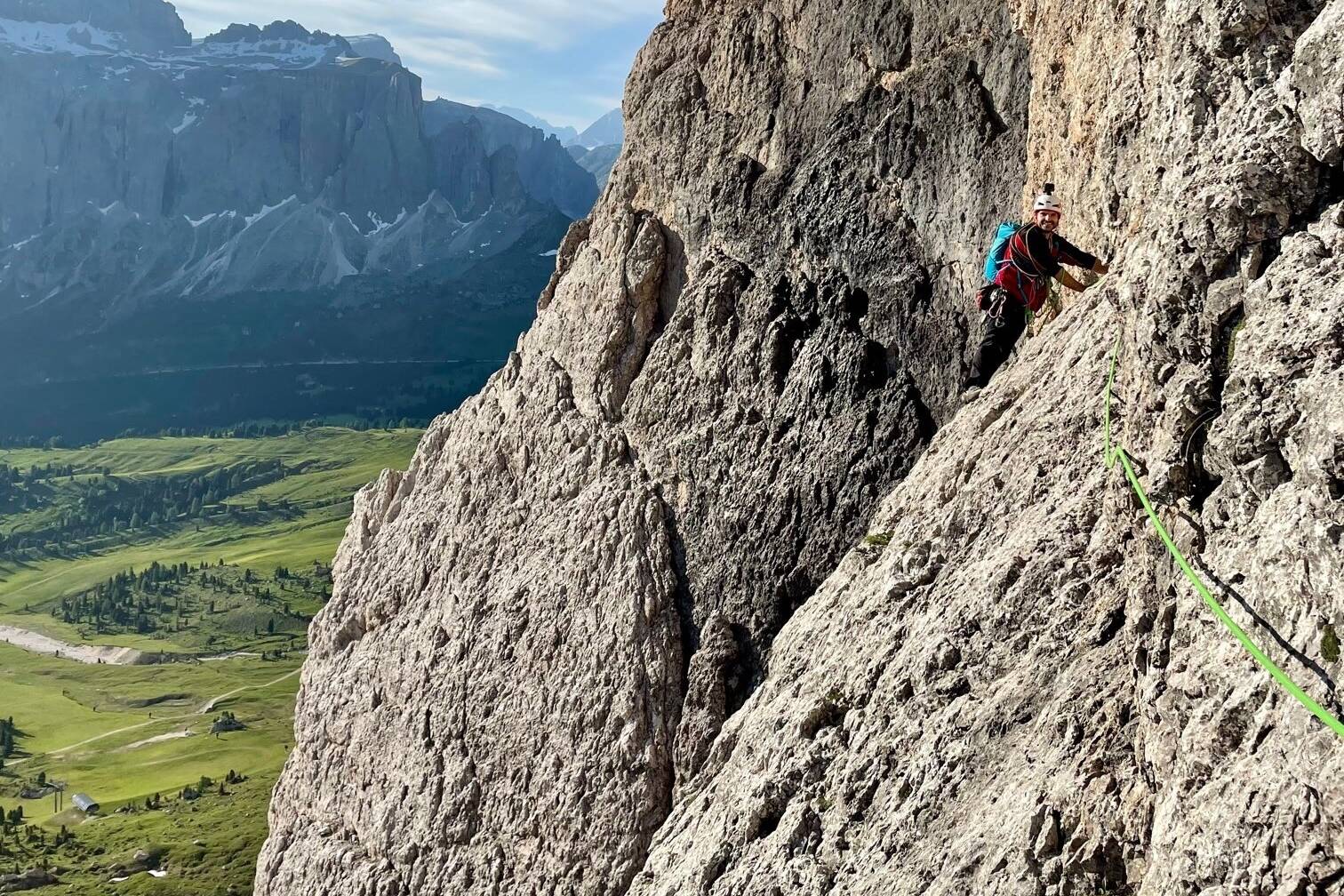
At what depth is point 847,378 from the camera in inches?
970

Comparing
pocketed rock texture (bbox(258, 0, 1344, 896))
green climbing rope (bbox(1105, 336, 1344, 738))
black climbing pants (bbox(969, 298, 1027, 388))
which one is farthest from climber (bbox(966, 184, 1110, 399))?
green climbing rope (bbox(1105, 336, 1344, 738))

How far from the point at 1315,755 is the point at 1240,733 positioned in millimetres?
1005

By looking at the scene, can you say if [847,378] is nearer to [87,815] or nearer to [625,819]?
[625,819]

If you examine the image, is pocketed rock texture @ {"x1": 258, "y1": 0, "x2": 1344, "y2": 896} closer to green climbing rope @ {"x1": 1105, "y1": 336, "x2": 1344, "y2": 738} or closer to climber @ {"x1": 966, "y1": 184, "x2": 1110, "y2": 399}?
green climbing rope @ {"x1": 1105, "y1": 336, "x2": 1344, "y2": 738}

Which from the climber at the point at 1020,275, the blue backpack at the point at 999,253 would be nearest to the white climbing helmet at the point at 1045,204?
the climber at the point at 1020,275

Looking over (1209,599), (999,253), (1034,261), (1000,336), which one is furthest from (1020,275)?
(1209,599)

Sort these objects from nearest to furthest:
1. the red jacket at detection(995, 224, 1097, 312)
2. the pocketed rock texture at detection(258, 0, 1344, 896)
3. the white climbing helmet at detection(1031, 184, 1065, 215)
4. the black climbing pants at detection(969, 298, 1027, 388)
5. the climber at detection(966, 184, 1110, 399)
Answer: the pocketed rock texture at detection(258, 0, 1344, 896)
the red jacket at detection(995, 224, 1097, 312)
the climber at detection(966, 184, 1110, 399)
the white climbing helmet at detection(1031, 184, 1065, 215)
the black climbing pants at detection(969, 298, 1027, 388)

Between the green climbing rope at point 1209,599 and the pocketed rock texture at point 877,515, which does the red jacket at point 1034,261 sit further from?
the green climbing rope at point 1209,599

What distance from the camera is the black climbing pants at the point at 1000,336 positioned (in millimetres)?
20438

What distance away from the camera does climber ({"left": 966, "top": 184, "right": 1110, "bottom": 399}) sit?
18.0 m

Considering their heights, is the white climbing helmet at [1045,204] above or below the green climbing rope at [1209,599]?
above

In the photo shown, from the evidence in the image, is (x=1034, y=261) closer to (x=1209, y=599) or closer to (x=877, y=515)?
(x=877, y=515)

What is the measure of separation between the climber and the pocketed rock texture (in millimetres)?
702

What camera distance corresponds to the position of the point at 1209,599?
9.75 meters
